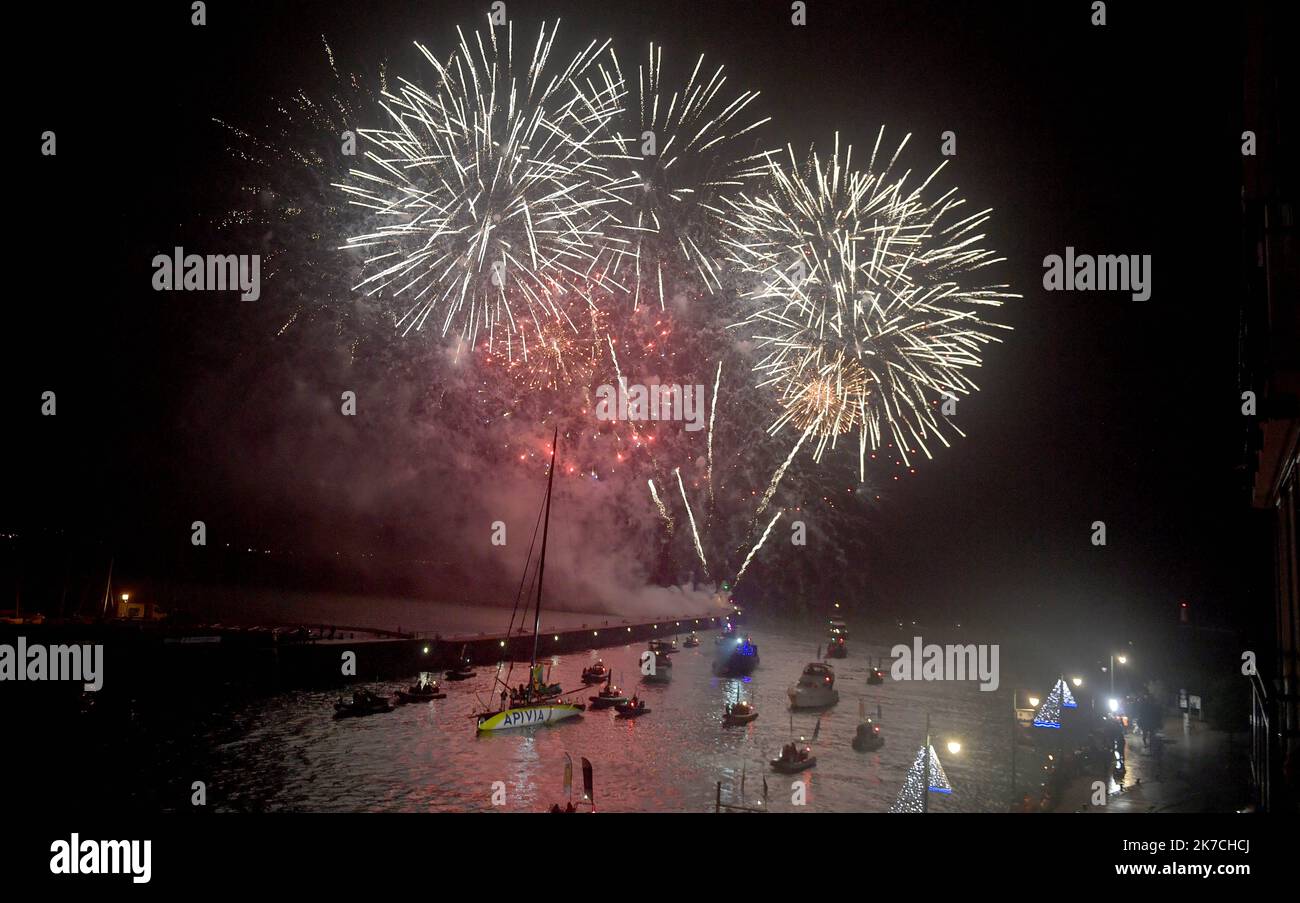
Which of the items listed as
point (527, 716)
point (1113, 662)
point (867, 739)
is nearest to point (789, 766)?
point (867, 739)

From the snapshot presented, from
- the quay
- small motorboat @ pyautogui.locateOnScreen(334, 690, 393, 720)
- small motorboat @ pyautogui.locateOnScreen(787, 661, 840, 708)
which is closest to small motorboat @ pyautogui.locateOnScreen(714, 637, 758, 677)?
small motorboat @ pyautogui.locateOnScreen(787, 661, 840, 708)

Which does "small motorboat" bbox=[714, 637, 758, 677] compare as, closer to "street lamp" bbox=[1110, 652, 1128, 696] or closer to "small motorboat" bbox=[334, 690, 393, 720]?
"street lamp" bbox=[1110, 652, 1128, 696]

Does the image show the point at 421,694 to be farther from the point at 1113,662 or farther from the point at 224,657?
the point at 1113,662

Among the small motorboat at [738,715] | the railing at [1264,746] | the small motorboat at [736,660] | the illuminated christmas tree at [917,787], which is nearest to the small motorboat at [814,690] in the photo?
the small motorboat at [738,715]

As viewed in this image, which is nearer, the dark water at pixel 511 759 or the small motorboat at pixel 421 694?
the dark water at pixel 511 759

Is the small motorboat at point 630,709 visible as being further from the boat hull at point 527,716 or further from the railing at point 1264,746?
the railing at point 1264,746
